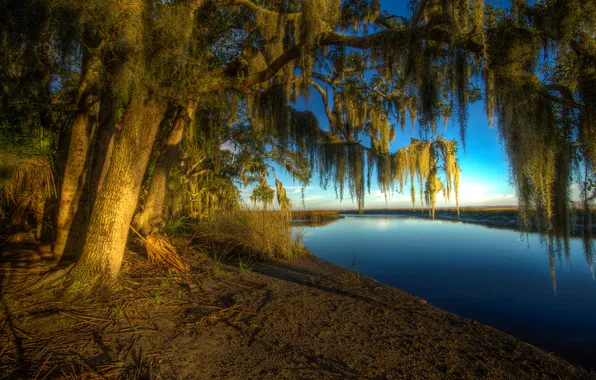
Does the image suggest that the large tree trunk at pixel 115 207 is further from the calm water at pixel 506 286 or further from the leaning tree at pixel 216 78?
the calm water at pixel 506 286

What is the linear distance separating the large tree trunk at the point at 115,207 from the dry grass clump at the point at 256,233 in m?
3.14

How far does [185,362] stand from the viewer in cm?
192

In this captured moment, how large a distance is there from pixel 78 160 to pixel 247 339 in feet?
11.4

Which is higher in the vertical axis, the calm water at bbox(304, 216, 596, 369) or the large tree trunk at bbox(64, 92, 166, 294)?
the large tree trunk at bbox(64, 92, 166, 294)

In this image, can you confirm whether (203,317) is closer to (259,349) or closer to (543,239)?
(259,349)

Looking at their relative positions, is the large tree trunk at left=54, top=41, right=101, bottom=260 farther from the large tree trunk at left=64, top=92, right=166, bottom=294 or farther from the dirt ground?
the large tree trunk at left=64, top=92, right=166, bottom=294

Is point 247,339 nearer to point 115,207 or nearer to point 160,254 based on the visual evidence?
point 115,207

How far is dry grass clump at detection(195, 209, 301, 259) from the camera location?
236 inches

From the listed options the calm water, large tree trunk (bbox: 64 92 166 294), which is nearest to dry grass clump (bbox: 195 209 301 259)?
the calm water

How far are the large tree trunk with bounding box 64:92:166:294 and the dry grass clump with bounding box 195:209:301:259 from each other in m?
3.14

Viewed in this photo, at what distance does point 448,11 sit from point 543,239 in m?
2.62

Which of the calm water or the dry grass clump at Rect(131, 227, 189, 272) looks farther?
the dry grass clump at Rect(131, 227, 189, 272)

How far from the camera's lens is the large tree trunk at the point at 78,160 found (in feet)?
12.1

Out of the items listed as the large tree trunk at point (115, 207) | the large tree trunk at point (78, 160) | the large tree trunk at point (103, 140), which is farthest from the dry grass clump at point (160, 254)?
the large tree trunk at point (115, 207)
